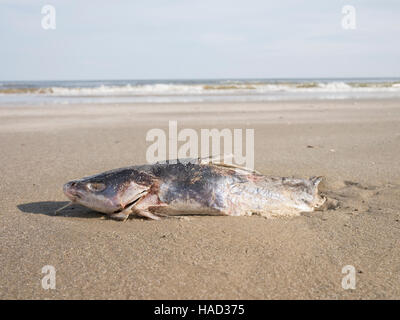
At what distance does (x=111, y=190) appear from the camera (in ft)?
12.8

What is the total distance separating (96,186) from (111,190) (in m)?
0.17

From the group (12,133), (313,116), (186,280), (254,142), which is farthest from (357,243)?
(313,116)

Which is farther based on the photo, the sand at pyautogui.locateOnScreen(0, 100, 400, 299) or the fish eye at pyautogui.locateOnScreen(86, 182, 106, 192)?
the fish eye at pyautogui.locateOnScreen(86, 182, 106, 192)

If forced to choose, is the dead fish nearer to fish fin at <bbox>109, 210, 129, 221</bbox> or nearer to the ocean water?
fish fin at <bbox>109, 210, 129, 221</bbox>

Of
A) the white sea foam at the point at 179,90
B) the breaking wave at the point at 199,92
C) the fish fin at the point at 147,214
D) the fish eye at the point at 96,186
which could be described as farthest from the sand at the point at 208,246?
the white sea foam at the point at 179,90

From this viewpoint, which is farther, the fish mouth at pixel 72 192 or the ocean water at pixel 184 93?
the ocean water at pixel 184 93

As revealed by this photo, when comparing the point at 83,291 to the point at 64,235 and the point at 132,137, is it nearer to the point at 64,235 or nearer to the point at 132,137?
the point at 64,235

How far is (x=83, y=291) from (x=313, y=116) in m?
12.4

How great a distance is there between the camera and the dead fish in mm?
3906

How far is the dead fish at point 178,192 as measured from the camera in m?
3.91

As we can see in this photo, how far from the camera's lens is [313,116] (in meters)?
13.9

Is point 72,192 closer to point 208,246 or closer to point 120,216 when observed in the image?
point 120,216

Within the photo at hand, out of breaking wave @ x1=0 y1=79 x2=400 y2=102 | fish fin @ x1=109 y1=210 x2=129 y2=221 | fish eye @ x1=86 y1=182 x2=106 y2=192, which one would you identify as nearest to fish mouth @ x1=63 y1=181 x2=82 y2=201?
fish eye @ x1=86 y1=182 x2=106 y2=192

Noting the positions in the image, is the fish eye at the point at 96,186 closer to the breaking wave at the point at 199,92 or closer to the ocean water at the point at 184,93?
the ocean water at the point at 184,93
